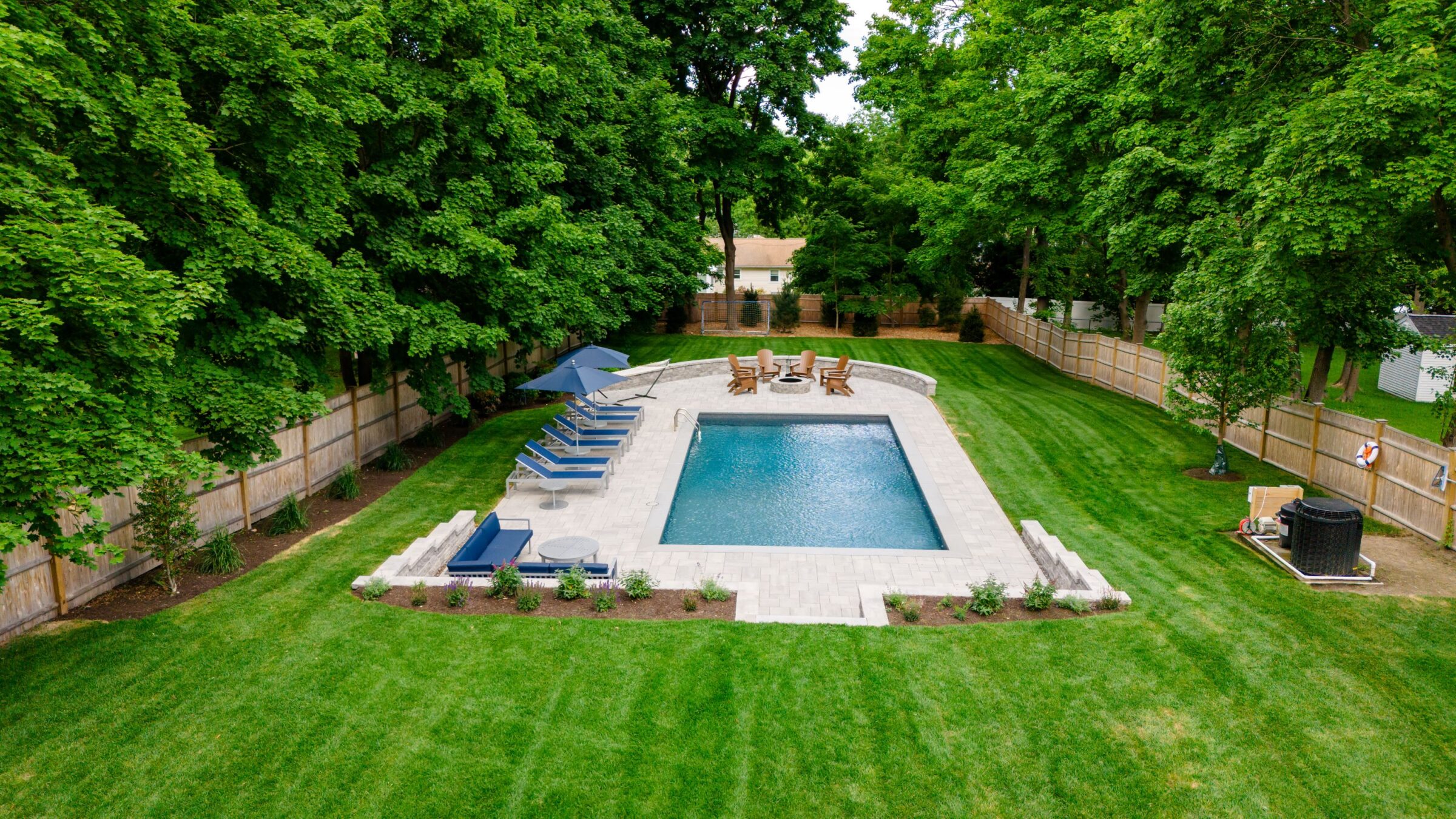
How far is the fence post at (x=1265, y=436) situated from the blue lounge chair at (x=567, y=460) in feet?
42.0

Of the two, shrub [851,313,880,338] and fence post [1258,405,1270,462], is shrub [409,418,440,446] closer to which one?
fence post [1258,405,1270,462]

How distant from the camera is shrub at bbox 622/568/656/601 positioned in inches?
373

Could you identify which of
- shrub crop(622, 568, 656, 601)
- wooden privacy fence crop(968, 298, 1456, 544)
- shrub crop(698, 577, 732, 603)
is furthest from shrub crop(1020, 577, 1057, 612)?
wooden privacy fence crop(968, 298, 1456, 544)

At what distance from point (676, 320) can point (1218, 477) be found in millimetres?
25661

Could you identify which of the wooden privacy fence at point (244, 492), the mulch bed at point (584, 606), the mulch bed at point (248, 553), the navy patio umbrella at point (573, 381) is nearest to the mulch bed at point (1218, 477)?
the mulch bed at point (584, 606)

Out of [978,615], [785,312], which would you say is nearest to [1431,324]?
[785,312]

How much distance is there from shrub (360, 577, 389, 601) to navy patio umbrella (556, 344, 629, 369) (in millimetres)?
→ 8544

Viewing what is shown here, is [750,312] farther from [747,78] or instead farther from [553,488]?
[553,488]

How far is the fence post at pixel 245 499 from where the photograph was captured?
37.7 feet

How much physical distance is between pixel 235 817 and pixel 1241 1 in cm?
1949

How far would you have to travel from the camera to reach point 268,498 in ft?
40.3

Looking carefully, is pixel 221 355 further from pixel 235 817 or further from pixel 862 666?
pixel 862 666

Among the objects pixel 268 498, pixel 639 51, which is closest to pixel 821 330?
pixel 639 51

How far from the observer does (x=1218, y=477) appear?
48.3ft
